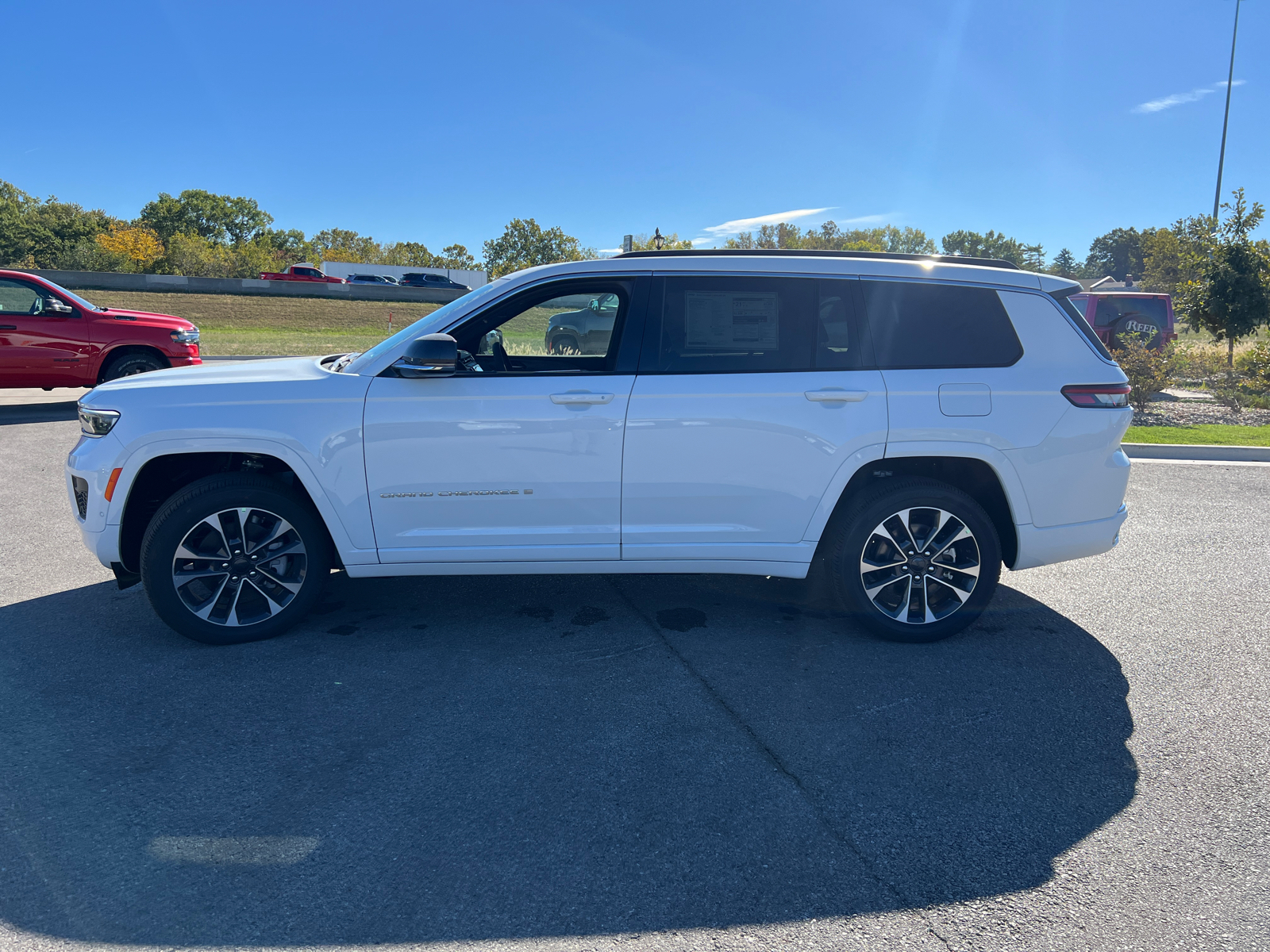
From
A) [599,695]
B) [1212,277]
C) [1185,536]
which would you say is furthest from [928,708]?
[1212,277]

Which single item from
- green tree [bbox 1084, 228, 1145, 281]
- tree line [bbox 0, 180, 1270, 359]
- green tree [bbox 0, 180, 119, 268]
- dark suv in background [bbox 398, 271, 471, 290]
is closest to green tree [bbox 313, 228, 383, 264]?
tree line [bbox 0, 180, 1270, 359]

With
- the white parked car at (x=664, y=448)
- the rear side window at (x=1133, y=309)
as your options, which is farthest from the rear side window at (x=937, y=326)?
the rear side window at (x=1133, y=309)

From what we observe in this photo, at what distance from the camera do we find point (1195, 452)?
33.7 feet

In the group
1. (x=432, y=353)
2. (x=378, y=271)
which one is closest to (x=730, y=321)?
(x=432, y=353)

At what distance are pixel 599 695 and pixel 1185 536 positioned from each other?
533 cm

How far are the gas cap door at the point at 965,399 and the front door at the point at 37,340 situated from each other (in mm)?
11432

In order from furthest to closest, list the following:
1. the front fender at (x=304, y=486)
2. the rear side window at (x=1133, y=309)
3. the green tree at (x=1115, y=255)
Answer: the green tree at (x=1115, y=255) → the rear side window at (x=1133, y=309) → the front fender at (x=304, y=486)

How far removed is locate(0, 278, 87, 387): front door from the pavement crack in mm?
10268

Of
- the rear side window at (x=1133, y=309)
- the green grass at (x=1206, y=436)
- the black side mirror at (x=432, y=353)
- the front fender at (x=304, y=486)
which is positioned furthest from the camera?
the rear side window at (x=1133, y=309)

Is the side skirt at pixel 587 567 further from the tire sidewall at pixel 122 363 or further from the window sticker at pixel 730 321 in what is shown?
the tire sidewall at pixel 122 363

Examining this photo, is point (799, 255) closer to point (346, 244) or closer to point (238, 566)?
point (238, 566)

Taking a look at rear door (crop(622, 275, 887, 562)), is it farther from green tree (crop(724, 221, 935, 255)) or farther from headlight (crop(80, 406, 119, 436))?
green tree (crop(724, 221, 935, 255))

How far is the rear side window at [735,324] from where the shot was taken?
14.0 feet

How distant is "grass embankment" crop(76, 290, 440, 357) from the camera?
29406 millimetres
